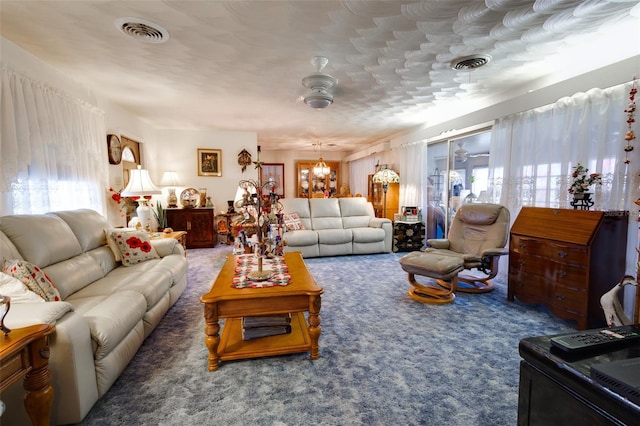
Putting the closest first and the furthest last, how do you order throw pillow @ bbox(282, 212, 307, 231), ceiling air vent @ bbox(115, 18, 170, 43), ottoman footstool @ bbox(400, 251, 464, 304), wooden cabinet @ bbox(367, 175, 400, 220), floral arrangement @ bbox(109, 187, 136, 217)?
ceiling air vent @ bbox(115, 18, 170, 43), ottoman footstool @ bbox(400, 251, 464, 304), floral arrangement @ bbox(109, 187, 136, 217), throw pillow @ bbox(282, 212, 307, 231), wooden cabinet @ bbox(367, 175, 400, 220)

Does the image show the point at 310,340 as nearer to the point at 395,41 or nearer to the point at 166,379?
the point at 166,379

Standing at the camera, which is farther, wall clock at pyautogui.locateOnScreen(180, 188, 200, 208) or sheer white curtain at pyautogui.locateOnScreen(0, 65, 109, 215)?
wall clock at pyautogui.locateOnScreen(180, 188, 200, 208)

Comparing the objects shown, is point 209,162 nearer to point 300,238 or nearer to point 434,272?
point 300,238

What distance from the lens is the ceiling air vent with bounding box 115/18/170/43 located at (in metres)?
1.96

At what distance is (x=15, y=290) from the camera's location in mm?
1447

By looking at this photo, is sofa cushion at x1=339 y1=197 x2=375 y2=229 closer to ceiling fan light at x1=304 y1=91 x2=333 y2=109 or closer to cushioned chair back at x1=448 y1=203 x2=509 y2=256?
cushioned chair back at x1=448 y1=203 x2=509 y2=256

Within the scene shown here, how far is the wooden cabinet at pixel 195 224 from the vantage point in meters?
5.19

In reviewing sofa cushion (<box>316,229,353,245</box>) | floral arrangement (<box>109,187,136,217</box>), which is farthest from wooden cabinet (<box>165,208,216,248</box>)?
sofa cushion (<box>316,229,353,245</box>)

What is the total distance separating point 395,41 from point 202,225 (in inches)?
174

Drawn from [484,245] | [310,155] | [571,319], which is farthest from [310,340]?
[310,155]

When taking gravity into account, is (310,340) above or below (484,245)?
below

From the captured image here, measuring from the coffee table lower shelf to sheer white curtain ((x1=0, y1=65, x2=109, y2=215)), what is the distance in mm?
1966

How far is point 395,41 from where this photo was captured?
2281mm

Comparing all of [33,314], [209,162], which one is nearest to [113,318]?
[33,314]
